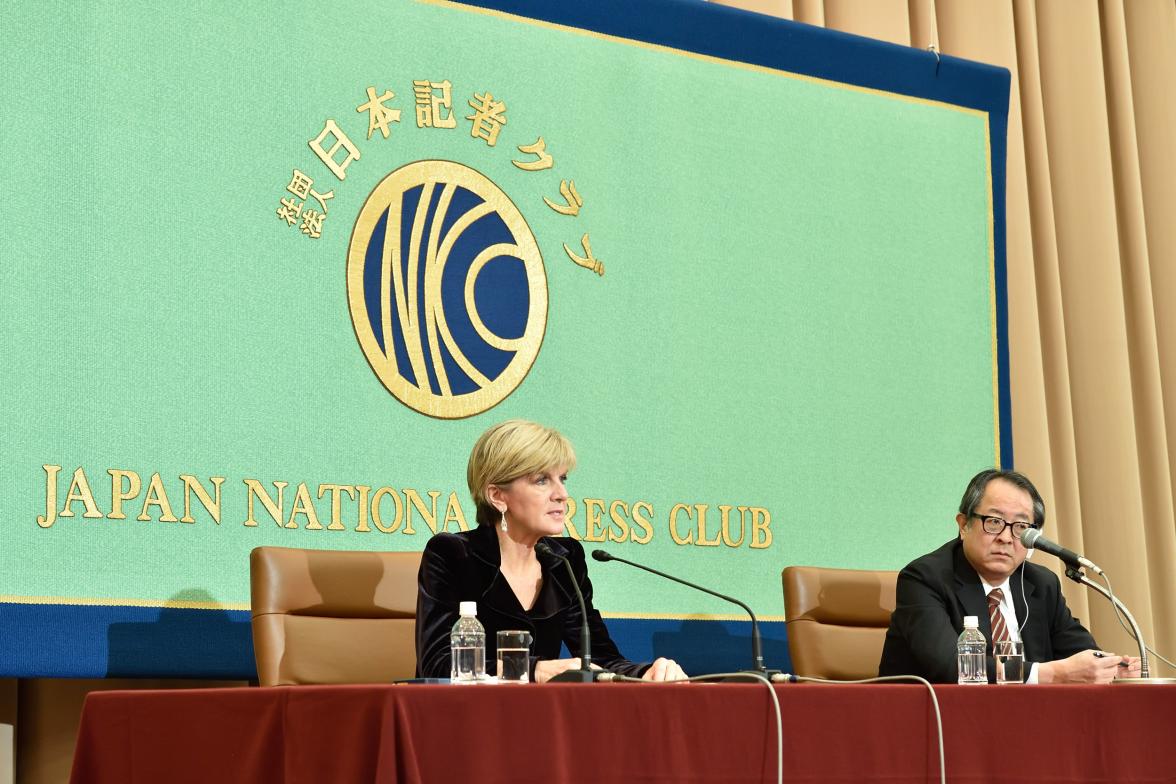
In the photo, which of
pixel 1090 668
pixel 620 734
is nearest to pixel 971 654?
pixel 1090 668

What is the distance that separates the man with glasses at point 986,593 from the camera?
3420 millimetres

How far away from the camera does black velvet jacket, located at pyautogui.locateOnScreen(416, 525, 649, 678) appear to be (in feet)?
9.75

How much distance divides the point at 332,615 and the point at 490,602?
1.15 ft

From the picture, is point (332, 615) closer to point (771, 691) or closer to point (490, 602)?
point (490, 602)

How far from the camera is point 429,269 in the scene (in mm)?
3973

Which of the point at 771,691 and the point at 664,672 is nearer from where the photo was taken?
the point at 771,691

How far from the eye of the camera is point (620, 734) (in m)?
2.09

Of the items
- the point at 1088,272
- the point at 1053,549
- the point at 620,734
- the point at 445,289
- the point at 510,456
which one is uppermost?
the point at 1088,272

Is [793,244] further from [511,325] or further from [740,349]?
[511,325]

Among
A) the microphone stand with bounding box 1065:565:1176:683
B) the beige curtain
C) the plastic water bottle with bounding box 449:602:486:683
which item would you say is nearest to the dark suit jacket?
the microphone stand with bounding box 1065:565:1176:683

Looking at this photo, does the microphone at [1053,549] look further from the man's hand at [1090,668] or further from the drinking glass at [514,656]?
the drinking glass at [514,656]

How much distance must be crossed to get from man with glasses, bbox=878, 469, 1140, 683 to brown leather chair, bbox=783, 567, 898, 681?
0.20 metres

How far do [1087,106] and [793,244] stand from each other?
69.0 inches

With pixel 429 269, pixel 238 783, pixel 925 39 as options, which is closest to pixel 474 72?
pixel 429 269
